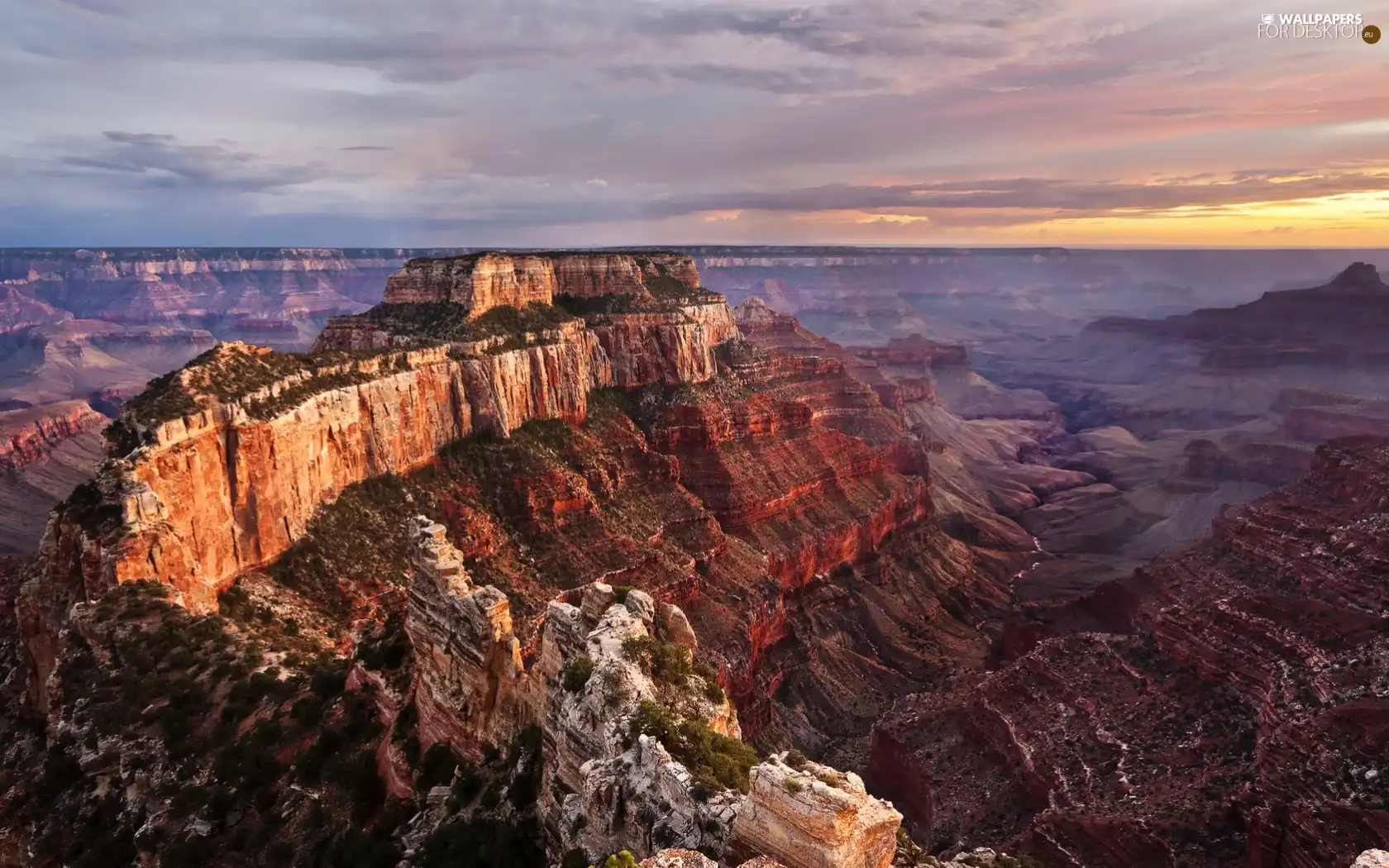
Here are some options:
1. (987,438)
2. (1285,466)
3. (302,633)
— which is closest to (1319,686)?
(302,633)

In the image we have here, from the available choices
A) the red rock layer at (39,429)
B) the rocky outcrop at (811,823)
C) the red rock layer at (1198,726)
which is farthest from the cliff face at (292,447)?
the red rock layer at (39,429)

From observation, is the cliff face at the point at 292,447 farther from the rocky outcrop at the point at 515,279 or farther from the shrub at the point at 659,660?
the shrub at the point at 659,660

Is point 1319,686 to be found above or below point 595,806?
below

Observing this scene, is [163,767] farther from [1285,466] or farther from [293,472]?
[1285,466]

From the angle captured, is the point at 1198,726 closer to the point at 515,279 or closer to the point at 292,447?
the point at 292,447

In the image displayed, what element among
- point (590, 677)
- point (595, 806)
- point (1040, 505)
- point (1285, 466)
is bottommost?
point (1040, 505)

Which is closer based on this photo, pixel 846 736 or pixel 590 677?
pixel 590 677
